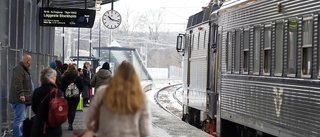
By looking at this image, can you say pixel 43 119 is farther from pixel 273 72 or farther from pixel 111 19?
pixel 111 19

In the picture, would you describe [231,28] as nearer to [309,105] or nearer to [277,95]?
[277,95]

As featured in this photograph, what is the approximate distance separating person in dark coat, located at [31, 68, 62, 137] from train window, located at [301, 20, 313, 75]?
349cm

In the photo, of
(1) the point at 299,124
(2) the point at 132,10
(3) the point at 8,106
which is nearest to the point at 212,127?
(3) the point at 8,106

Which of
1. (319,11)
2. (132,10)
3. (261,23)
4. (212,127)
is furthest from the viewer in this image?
(132,10)

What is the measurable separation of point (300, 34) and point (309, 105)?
1.07 m

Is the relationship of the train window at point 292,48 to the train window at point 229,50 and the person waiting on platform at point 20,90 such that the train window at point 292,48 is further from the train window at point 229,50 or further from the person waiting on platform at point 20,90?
the person waiting on platform at point 20,90

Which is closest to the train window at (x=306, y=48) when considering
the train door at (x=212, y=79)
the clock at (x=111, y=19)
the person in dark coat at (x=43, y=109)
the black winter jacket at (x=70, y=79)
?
the person in dark coat at (x=43, y=109)

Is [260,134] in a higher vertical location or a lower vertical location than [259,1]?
lower

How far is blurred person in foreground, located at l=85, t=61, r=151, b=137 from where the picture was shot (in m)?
6.84

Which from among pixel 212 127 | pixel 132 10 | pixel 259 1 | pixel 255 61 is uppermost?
pixel 132 10

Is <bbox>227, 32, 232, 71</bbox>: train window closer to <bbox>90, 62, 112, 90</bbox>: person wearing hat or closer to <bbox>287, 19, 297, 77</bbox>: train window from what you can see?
<bbox>90, 62, 112, 90</bbox>: person wearing hat

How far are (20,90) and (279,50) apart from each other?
4.73 meters

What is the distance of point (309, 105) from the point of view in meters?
10.0

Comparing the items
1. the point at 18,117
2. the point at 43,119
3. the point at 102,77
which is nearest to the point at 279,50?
the point at 43,119
